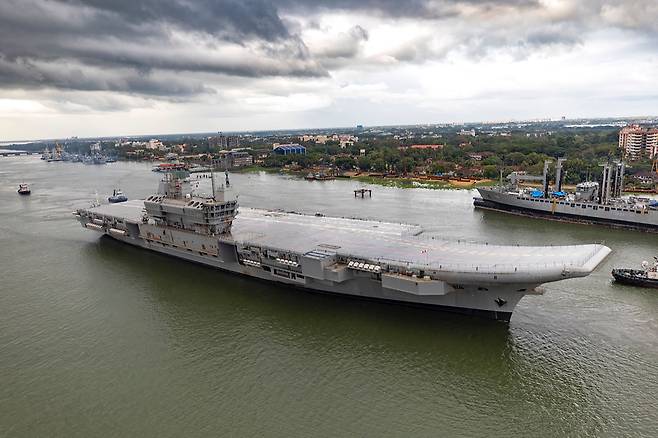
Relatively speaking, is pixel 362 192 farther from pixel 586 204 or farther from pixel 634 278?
pixel 634 278

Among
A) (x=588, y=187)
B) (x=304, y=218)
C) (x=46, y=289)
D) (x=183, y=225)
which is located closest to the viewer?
(x=46, y=289)

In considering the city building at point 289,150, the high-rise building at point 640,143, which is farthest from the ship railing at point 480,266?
the city building at point 289,150

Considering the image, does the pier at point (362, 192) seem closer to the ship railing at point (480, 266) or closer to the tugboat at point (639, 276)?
the tugboat at point (639, 276)

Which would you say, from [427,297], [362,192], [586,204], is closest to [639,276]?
[427,297]

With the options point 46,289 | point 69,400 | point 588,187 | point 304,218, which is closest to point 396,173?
point 588,187

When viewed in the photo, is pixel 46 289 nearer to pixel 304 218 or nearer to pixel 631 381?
pixel 304 218

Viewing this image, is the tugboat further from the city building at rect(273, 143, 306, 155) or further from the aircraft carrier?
the city building at rect(273, 143, 306, 155)
